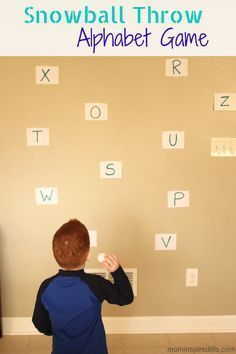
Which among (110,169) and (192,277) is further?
(192,277)

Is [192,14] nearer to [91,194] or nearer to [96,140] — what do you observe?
[96,140]

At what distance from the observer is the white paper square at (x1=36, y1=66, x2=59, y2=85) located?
1.84 m

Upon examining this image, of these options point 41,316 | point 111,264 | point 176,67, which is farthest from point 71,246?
point 176,67

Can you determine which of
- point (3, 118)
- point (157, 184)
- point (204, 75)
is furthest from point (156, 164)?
point (3, 118)

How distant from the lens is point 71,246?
1.11 meters

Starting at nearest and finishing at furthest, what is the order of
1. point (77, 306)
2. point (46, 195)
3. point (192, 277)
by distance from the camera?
point (77, 306), point (46, 195), point (192, 277)

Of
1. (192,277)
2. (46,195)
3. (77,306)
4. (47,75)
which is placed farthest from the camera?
(192,277)

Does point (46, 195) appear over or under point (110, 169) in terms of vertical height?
under

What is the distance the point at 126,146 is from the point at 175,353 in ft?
3.89

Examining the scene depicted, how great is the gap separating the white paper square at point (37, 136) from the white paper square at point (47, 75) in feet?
0.84

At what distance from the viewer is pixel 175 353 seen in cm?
188

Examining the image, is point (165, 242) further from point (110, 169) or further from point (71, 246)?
point (71, 246)

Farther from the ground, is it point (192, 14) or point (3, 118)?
point (192, 14)

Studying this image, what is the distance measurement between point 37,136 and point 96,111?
0.36 metres
